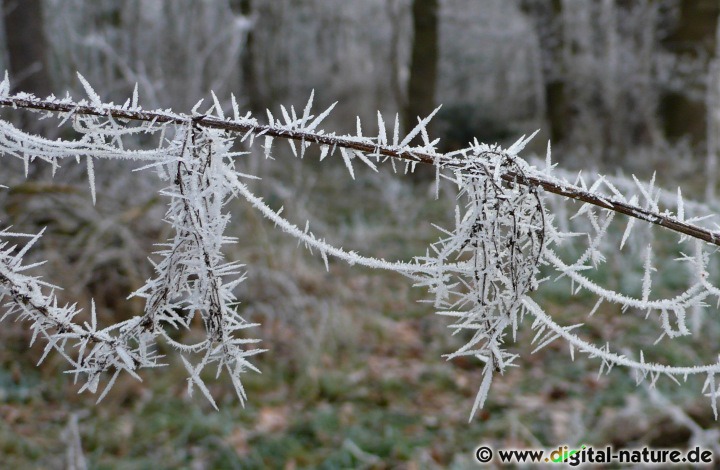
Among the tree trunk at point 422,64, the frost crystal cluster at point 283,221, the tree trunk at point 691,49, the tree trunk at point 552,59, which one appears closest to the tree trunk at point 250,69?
the tree trunk at point 422,64

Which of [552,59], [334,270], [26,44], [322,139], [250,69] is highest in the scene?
[322,139]

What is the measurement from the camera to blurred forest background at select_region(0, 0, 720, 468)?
3.88m

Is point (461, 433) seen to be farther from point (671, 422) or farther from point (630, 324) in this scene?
point (630, 324)

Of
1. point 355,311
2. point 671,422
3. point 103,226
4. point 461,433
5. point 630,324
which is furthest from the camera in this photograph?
point 355,311

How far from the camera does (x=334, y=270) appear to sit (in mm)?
6820

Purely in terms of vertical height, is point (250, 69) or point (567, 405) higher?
point (250, 69)

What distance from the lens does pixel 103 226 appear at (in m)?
4.82

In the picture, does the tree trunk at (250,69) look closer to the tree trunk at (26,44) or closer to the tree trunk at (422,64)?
the tree trunk at (422,64)

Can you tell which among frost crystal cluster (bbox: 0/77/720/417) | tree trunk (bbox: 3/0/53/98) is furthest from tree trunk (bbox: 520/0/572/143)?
frost crystal cluster (bbox: 0/77/720/417)

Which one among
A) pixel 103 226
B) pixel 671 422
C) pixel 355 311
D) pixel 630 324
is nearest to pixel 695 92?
pixel 630 324

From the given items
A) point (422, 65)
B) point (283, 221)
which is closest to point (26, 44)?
point (283, 221)

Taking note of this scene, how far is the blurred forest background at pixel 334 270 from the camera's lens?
3883 mm

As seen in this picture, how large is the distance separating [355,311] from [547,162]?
5.03 meters

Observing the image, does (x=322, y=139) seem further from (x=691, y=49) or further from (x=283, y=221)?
(x=691, y=49)
